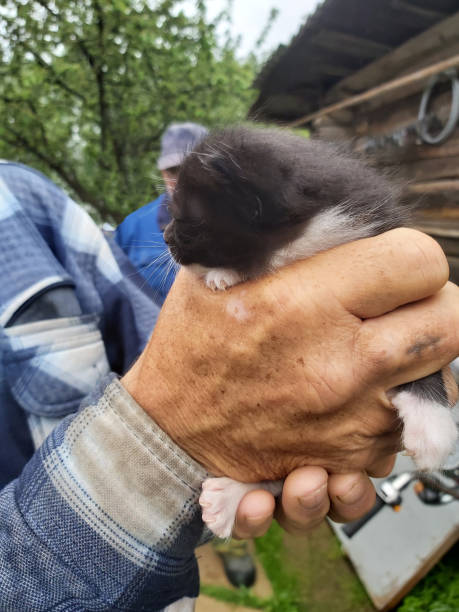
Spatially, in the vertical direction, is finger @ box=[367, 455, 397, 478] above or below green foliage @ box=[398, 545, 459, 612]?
above

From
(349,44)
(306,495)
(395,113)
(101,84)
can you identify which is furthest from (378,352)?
(101,84)

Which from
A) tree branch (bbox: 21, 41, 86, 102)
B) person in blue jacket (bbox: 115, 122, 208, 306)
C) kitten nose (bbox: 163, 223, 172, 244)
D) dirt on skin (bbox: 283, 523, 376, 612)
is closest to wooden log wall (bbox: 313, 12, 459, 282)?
person in blue jacket (bbox: 115, 122, 208, 306)

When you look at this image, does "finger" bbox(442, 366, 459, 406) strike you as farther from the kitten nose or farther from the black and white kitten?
the kitten nose

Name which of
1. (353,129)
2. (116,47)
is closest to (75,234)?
(353,129)

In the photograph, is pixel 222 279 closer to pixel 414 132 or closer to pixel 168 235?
pixel 168 235

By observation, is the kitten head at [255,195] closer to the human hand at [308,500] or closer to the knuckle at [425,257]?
the knuckle at [425,257]

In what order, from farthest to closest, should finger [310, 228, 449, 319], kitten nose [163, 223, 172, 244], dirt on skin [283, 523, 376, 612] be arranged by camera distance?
dirt on skin [283, 523, 376, 612] < kitten nose [163, 223, 172, 244] < finger [310, 228, 449, 319]

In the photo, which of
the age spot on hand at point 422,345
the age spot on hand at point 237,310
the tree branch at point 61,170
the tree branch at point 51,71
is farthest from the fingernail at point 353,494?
the tree branch at point 51,71
